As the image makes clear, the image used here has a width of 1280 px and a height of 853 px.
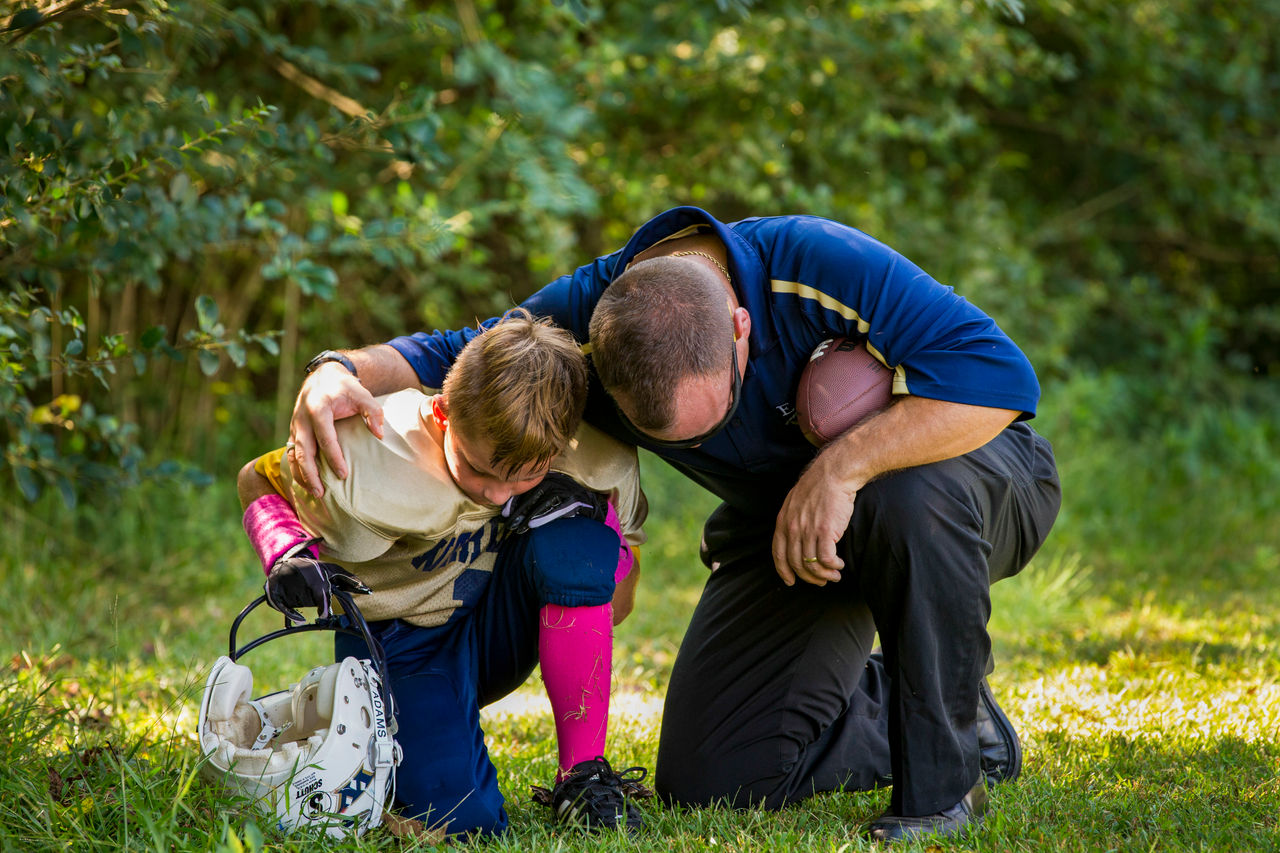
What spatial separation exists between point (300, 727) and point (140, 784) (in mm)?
278

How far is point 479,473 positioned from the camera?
213cm

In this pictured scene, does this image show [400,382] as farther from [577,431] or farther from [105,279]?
[105,279]

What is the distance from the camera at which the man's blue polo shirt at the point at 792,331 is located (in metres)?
2.10

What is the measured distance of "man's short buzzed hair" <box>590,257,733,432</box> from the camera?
1.99 meters

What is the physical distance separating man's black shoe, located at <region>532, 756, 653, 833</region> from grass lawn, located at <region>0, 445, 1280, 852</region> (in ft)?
0.17

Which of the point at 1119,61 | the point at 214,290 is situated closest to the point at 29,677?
the point at 214,290

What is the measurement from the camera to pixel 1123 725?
259 centimetres

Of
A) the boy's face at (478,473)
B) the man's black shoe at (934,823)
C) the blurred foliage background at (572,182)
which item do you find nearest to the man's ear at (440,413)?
the boy's face at (478,473)

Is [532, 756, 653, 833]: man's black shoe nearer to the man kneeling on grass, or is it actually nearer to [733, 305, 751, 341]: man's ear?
the man kneeling on grass

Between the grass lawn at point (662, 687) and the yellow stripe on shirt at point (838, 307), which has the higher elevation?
the yellow stripe on shirt at point (838, 307)

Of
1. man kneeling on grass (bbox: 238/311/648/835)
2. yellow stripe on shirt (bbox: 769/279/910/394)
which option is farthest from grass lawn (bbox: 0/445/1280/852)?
yellow stripe on shirt (bbox: 769/279/910/394)

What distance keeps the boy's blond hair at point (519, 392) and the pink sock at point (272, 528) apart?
0.34 meters

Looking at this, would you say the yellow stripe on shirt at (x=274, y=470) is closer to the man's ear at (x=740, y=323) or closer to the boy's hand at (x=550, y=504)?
the boy's hand at (x=550, y=504)

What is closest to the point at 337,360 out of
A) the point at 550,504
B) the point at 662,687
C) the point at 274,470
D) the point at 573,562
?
the point at 274,470
